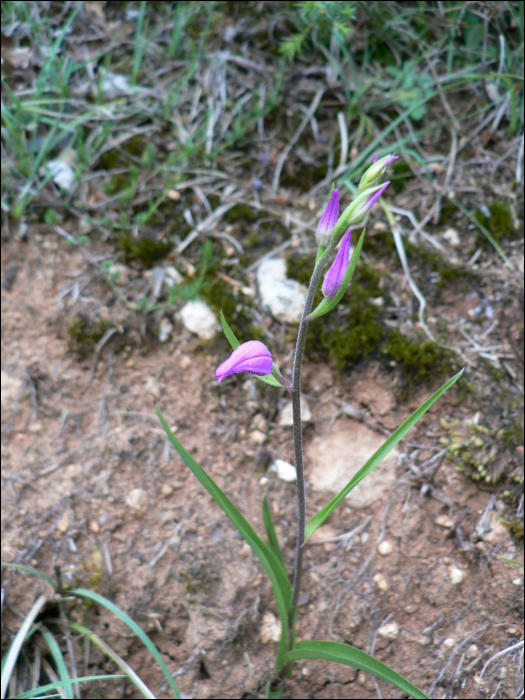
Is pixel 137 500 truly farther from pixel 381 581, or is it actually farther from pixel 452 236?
pixel 452 236

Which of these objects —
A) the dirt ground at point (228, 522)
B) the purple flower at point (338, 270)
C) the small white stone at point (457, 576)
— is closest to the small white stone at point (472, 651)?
the dirt ground at point (228, 522)

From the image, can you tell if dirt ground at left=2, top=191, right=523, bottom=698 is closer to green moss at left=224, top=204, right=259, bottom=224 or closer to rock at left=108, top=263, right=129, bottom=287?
rock at left=108, top=263, right=129, bottom=287

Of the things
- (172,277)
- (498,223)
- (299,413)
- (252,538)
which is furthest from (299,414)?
(498,223)

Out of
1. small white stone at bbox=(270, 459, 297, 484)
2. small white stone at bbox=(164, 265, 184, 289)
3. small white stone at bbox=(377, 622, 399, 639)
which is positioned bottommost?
small white stone at bbox=(377, 622, 399, 639)

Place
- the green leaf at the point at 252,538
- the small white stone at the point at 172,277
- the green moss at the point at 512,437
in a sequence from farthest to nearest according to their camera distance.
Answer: the small white stone at the point at 172,277 → the green moss at the point at 512,437 → the green leaf at the point at 252,538

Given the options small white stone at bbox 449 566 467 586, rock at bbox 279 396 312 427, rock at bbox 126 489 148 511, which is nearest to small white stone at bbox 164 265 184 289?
rock at bbox 279 396 312 427

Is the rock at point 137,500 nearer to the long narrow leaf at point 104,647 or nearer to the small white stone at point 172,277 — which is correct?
the long narrow leaf at point 104,647
